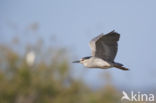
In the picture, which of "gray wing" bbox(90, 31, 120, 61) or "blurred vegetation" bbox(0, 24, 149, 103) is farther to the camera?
"blurred vegetation" bbox(0, 24, 149, 103)

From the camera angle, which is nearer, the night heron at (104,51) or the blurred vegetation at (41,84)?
the night heron at (104,51)

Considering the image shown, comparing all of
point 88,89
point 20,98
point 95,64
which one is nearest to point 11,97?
point 20,98

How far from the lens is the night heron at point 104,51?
1112 cm

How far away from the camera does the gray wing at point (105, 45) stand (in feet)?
36.4

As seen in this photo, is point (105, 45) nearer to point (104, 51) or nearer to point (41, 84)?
point (104, 51)

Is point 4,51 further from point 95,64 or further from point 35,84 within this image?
point 95,64

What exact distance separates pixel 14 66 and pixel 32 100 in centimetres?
121

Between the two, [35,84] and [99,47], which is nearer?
[99,47]

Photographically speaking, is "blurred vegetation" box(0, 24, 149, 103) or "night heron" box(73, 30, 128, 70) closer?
"night heron" box(73, 30, 128, 70)

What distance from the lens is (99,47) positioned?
449 inches

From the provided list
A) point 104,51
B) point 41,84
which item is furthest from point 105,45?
point 41,84

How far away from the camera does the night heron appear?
1112cm

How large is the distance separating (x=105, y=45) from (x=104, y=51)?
0.53 ft

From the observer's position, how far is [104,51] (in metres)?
11.5
